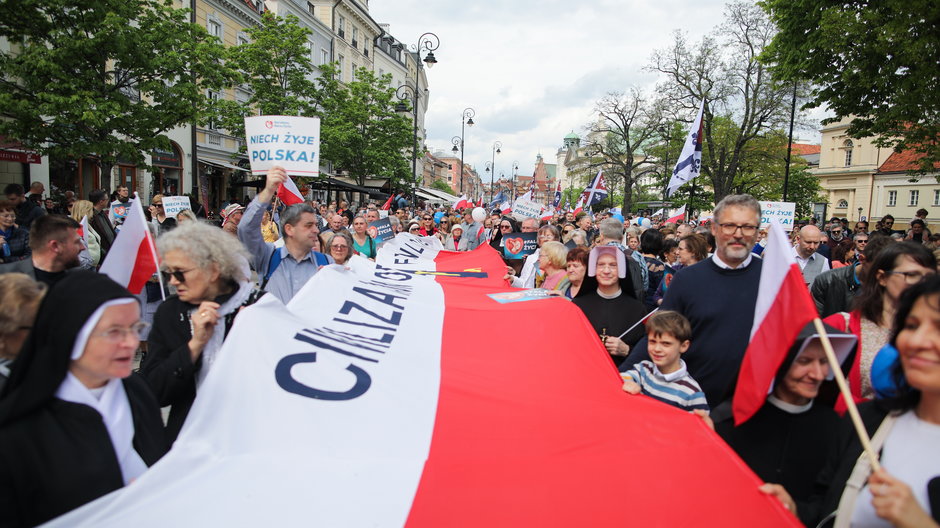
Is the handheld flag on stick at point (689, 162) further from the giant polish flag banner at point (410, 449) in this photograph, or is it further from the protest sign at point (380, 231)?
the giant polish flag banner at point (410, 449)

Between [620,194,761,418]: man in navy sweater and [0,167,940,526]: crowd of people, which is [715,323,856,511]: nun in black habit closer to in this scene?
[0,167,940,526]: crowd of people

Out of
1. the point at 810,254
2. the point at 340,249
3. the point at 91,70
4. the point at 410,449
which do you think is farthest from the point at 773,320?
the point at 91,70

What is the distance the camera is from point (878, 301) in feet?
10.2

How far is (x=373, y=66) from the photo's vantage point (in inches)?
2345

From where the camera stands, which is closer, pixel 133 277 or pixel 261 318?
pixel 261 318

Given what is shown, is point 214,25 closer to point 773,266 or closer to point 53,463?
point 53,463

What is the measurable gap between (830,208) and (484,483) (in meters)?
86.9

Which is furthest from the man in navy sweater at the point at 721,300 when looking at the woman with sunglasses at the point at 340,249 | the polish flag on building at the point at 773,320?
the woman with sunglasses at the point at 340,249

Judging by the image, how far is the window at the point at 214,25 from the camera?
99.4ft

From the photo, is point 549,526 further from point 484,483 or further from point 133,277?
point 133,277

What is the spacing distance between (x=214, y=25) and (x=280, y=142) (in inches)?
1182

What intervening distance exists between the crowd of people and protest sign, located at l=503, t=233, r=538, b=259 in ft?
15.3

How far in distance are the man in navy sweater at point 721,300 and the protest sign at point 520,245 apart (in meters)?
5.61

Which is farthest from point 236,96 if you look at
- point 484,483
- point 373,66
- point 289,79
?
point 484,483
